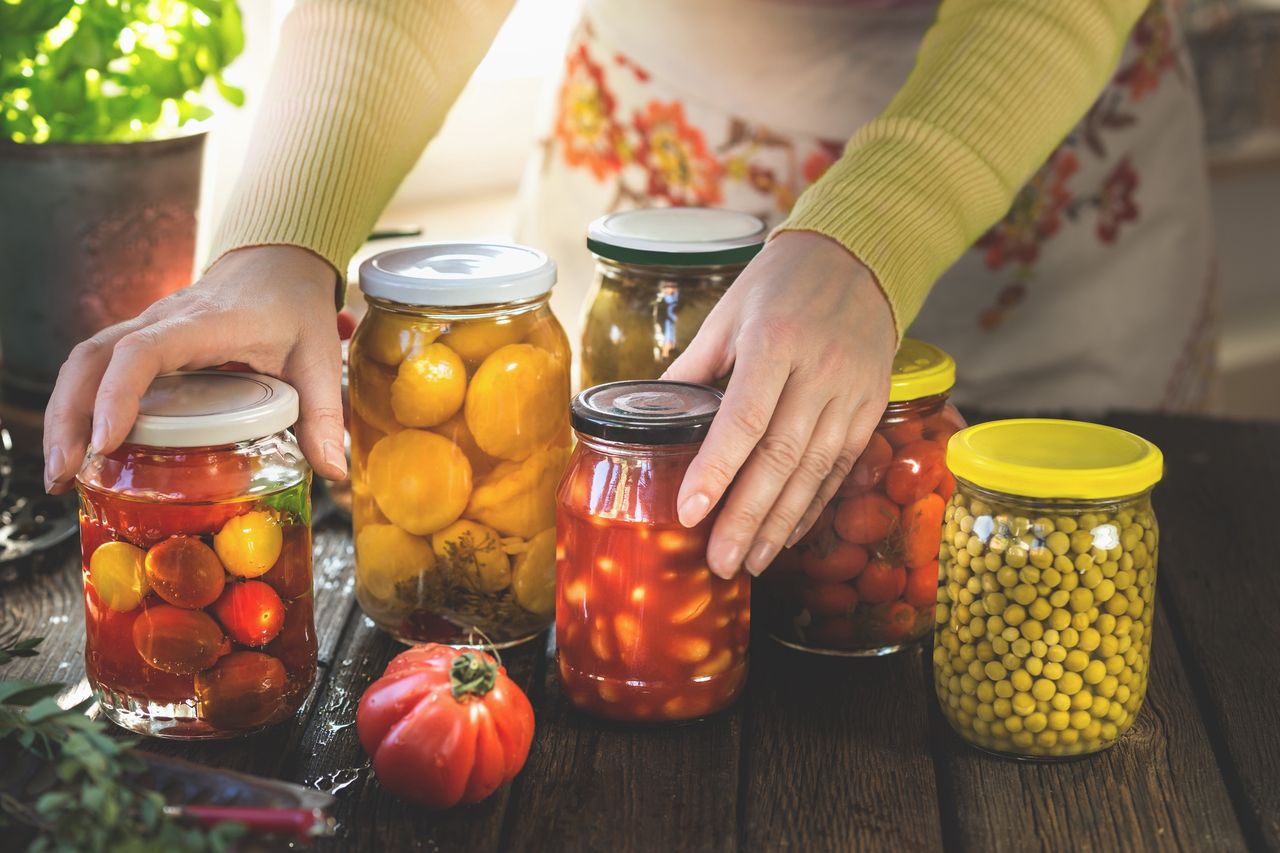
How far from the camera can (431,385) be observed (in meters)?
0.85

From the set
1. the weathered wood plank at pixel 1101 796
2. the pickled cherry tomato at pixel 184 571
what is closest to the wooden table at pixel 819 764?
the weathered wood plank at pixel 1101 796

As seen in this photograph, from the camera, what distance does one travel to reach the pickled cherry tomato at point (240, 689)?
779 millimetres

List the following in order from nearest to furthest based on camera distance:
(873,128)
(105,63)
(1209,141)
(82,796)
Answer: (82,796)
(873,128)
(105,63)
(1209,141)

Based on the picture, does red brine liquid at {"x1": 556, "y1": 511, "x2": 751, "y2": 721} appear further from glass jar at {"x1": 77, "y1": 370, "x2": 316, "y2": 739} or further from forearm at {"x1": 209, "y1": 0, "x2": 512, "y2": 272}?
forearm at {"x1": 209, "y1": 0, "x2": 512, "y2": 272}

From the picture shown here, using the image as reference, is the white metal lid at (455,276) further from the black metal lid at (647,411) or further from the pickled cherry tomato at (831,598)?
the pickled cherry tomato at (831,598)

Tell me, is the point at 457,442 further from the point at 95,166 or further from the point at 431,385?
the point at 95,166

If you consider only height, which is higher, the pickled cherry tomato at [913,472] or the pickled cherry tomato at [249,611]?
the pickled cherry tomato at [913,472]

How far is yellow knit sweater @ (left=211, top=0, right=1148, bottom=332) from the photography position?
902mm

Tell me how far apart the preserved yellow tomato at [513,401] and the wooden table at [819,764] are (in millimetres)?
154

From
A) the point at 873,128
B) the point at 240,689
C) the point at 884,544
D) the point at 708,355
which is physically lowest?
the point at 240,689

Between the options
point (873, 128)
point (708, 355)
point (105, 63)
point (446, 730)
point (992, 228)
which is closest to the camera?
point (446, 730)

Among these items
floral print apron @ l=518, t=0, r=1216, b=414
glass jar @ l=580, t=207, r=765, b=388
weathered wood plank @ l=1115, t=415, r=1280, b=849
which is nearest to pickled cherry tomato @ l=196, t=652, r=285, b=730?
glass jar @ l=580, t=207, r=765, b=388

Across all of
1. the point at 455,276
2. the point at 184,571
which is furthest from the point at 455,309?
the point at 184,571

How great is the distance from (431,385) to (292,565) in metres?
0.14
